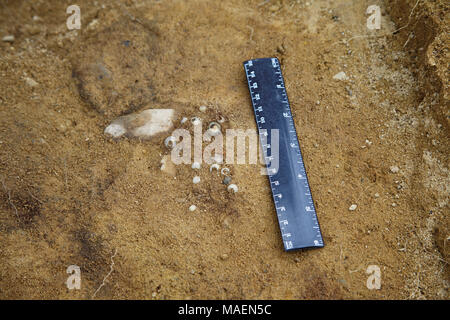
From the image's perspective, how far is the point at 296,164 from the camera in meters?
2.85

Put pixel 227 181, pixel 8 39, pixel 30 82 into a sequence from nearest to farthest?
pixel 227 181, pixel 30 82, pixel 8 39

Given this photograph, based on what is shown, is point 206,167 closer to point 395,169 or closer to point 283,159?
point 283,159

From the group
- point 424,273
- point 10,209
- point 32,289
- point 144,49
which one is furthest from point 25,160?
point 424,273

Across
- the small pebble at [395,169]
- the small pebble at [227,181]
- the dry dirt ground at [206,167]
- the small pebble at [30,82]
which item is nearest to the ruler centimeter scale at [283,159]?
the dry dirt ground at [206,167]

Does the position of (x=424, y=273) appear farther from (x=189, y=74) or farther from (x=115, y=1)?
(x=115, y=1)

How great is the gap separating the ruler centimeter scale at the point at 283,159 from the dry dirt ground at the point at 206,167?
0.09 meters

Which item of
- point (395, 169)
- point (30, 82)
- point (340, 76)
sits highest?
point (30, 82)

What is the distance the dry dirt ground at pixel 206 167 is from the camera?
8.43 feet

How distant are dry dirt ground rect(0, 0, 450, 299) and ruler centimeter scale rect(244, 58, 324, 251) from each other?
9cm

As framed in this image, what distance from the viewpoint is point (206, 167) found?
2.89 meters

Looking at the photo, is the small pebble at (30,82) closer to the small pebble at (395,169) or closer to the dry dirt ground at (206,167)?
the dry dirt ground at (206,167)

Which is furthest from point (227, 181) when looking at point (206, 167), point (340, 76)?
point (340, 76)

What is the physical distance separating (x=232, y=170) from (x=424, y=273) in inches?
63.0

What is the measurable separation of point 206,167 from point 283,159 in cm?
64
